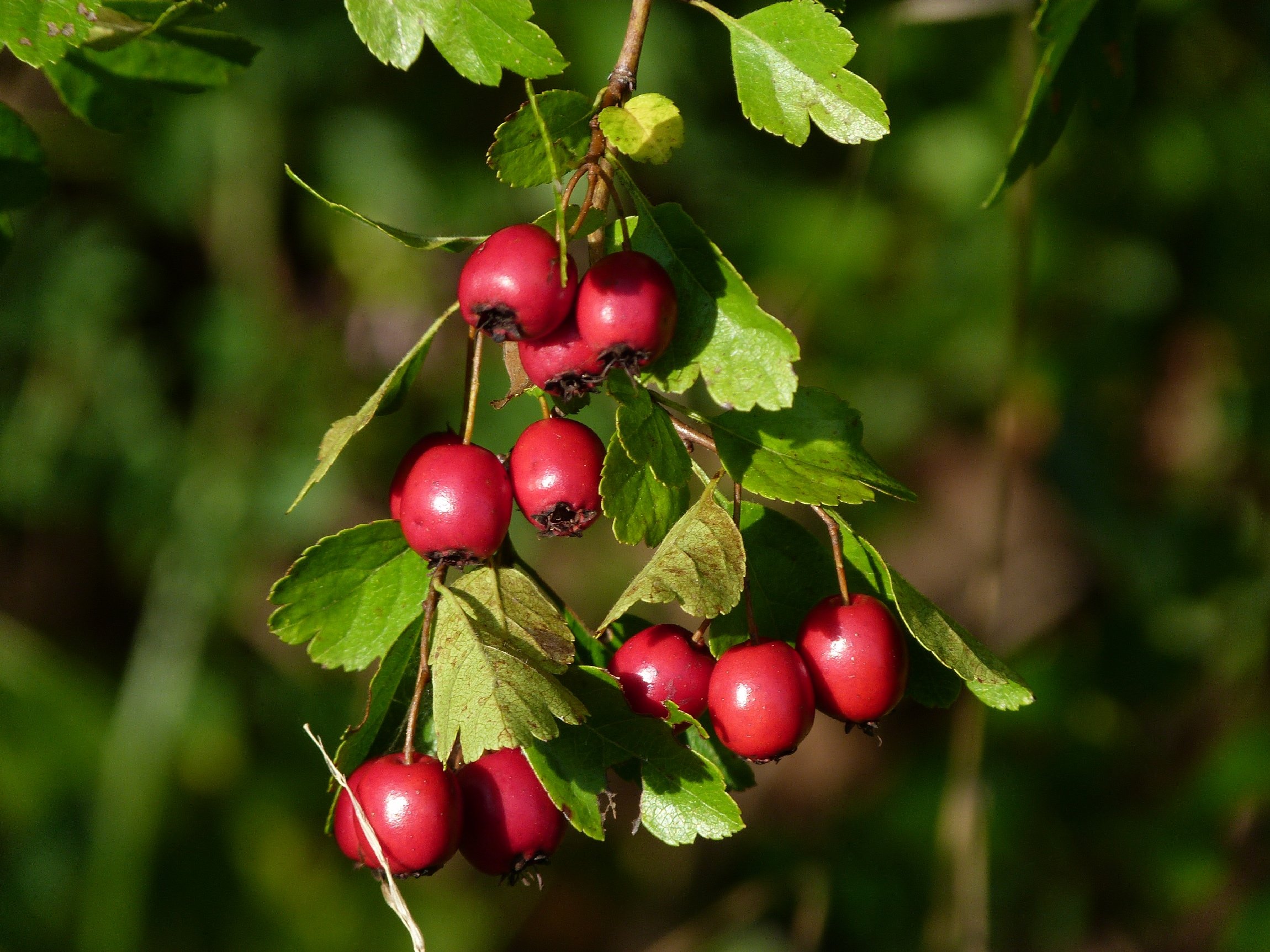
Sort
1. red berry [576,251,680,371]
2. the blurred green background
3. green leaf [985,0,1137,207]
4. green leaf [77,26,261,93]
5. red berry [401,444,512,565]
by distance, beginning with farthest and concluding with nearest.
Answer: the blurred green background, green leaf [77,26,261,93], green leaf [985,0,1137,207], red berry [401,444,512,565], red berry [576,251,680,371]

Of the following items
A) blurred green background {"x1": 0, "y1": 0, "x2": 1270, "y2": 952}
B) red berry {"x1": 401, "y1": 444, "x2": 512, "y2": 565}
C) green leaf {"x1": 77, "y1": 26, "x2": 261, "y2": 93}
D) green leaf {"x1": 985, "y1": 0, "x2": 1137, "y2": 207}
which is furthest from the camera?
blurred green background {"x1": 0, "y1": 0, "x2": 1270, "y2": 952}

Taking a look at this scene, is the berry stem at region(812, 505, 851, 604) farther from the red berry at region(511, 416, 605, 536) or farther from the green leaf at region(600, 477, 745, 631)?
the red berry at region(511, 416, 605, 536)

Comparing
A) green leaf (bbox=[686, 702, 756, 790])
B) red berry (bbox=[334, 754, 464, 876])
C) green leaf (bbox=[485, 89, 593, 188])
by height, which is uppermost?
green leaf (bbox=[485, 89, 593, 188])

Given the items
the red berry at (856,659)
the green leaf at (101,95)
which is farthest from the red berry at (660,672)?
the green leaf at (101,95)

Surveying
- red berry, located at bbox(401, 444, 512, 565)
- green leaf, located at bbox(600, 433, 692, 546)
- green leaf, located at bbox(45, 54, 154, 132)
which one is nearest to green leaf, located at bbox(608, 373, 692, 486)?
green leaf, located at bbox(600, 433, 692, 546)

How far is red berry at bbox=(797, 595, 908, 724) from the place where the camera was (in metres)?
1.15

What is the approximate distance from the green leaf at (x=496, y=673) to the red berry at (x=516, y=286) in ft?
0.90

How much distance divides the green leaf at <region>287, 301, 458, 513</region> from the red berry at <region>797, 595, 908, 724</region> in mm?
498

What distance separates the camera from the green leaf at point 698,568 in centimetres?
106

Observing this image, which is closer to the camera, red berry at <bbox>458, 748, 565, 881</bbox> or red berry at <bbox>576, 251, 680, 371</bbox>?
red berry at <bbox>576, 251, 680, 371</bbox>

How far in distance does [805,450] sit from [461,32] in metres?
A: 0.56

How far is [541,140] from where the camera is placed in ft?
3.56

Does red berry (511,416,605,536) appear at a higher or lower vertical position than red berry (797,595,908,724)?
higher

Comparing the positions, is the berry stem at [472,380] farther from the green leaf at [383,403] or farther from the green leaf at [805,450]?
the green leaf at [805,450]
